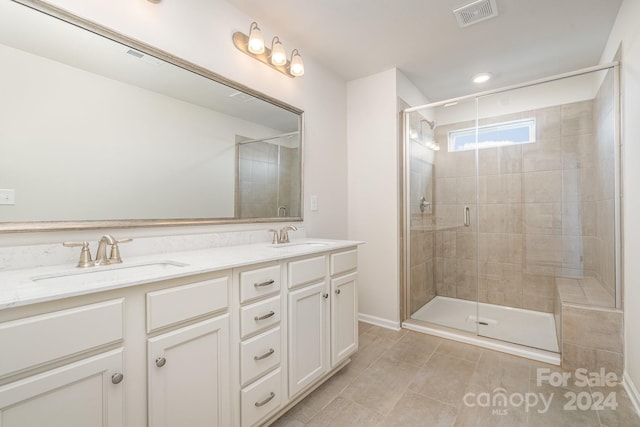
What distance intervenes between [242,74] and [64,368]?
68.7 inches

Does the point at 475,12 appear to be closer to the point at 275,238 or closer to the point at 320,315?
the point at 275,238

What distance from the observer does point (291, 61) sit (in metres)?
2.13

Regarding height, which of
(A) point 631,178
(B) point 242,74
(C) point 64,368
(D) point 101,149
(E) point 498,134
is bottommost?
(C) point 64,368

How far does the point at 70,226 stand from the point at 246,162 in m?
0.99

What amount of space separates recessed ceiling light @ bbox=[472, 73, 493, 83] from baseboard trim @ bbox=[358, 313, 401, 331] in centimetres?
251

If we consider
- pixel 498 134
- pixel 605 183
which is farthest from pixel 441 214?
pixel 605 183

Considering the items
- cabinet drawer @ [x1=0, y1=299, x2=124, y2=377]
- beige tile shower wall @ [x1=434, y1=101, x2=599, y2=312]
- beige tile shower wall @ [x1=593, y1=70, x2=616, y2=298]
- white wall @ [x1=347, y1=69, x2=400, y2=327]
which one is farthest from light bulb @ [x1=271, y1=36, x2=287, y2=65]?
beige tile shower wall @ [x1=593, y1=70, x2=616, y2=298]

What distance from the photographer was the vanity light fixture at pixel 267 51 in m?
1.84

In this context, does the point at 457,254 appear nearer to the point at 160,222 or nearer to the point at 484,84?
the point at 484,84

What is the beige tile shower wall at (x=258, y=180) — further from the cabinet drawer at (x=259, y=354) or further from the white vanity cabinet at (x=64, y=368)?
the white vanity cabinet at (x=64, y=368)


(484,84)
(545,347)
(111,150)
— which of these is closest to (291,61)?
(111,150)

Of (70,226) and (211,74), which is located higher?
(211,74)

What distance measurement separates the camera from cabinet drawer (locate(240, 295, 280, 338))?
1.24 meters

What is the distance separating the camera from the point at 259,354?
4.23 ft
